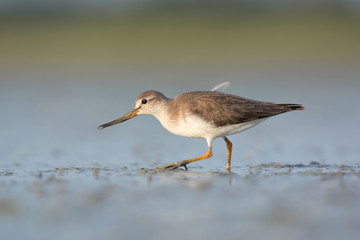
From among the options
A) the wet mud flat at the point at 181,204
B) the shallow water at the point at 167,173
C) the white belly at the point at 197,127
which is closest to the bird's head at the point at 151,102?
the white belly at the point at 197,127

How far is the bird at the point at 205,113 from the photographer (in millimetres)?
8797

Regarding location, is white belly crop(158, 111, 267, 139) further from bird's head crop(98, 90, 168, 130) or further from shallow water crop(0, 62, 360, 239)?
shallow water crop(0, 62, 360, 239)

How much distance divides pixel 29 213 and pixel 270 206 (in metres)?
2.53

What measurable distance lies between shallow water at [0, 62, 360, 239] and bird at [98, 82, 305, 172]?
673mm

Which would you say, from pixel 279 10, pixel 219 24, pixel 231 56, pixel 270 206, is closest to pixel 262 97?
pixel 231 56

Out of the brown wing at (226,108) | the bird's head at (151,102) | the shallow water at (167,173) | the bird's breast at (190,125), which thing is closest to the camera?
the shallow water at (167,173)

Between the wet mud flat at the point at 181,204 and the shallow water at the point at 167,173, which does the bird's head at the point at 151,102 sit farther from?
the wet mud flat at the point at 181,204

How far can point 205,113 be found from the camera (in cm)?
881

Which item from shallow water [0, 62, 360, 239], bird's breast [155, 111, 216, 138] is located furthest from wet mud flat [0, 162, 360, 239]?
bird's breast [155, 111, 216, 138]

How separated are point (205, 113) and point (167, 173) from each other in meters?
1.20

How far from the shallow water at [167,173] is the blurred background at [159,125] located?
28 millimetres

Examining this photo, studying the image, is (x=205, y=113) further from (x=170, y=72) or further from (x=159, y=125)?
(x=170, y=72)

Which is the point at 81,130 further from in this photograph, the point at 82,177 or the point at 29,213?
the point at 29,213

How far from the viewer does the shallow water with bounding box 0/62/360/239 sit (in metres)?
5.19
